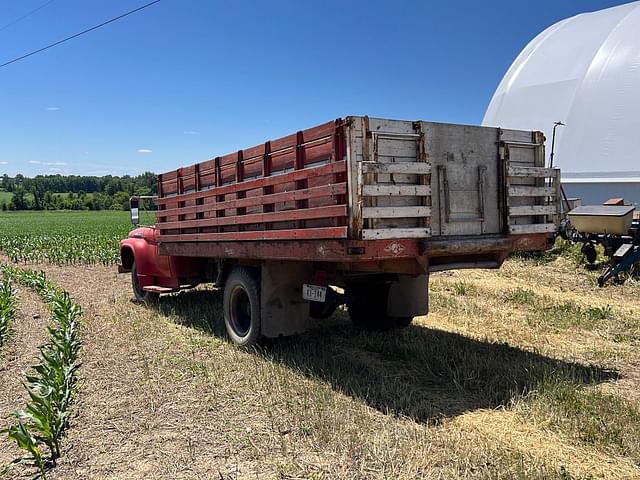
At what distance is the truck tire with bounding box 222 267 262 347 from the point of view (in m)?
6.71

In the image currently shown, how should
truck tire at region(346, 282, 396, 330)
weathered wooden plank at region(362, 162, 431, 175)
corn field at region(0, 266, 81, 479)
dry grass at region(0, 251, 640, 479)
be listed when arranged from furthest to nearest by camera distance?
truck tire at region(346, 282, 396, 330), weathered wooden plank at region(362, 162, 431, 175), corn field at region(0, 266, 81, 479), dry grass at region(0, 251, 640, 479)

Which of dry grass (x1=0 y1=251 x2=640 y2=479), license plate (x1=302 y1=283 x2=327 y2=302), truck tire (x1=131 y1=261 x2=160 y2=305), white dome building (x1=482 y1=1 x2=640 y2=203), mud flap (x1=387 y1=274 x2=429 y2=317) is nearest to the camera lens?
dry grass (x1=0 y1=251 x2=640 y2=479)

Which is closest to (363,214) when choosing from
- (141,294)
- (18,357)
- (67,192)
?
(18,357)

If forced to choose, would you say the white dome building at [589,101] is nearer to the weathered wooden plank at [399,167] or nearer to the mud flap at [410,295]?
the mud flap at [410,295]

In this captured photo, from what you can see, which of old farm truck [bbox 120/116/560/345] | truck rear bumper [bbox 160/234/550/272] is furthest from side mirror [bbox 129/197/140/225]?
truck rear bumper [bbox 160/234/550/272]

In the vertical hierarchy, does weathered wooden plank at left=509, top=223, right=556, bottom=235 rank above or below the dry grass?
above

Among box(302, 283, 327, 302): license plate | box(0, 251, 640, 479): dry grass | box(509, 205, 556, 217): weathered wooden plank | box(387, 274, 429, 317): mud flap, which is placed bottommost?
box(0, 251, 640, 479): dry grass

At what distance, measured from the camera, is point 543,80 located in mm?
23203

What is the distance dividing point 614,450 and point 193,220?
5.88 metres

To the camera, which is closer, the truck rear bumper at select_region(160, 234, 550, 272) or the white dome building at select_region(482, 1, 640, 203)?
the truck rear bumper at select_region(160, 234, 550, 272)

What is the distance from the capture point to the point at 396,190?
4.99m

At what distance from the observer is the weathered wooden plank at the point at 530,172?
576 cm

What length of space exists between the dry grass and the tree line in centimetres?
7761

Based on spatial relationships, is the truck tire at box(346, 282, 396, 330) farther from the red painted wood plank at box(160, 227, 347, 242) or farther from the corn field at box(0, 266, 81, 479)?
the corn field at box(0, 266, 81, 479)
